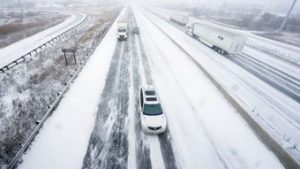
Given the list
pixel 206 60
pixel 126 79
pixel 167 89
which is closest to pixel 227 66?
pixel 206 60

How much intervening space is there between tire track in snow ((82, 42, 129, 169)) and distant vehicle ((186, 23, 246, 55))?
55.5 ft

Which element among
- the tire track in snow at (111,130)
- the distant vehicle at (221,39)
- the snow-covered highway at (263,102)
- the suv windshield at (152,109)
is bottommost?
the tire track in snow at (111,130)

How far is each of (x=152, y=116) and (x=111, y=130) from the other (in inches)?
118

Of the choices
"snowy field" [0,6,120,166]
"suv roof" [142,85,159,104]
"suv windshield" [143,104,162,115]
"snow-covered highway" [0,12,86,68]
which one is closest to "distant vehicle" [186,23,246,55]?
"suv roof" [142,85,159,104]

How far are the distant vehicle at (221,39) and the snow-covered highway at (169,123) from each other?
5244mm

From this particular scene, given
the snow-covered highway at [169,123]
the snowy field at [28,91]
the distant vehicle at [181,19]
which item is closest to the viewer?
the snow-covered highway at [169,123]

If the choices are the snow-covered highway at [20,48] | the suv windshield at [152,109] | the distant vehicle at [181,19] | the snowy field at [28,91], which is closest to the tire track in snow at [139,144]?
the suv windshield at [152,109]

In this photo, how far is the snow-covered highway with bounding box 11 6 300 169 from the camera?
923cm

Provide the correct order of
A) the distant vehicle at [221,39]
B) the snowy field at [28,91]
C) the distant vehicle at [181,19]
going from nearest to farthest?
1. the snowy field at [28,91]
2. the distant vehicle at [221,39]
3. the distant vehicle at [181,19]

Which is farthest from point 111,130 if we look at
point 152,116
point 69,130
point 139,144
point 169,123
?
point 169,123

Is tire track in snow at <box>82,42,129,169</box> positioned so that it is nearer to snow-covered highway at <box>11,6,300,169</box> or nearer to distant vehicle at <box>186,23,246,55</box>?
snow-covered highway at <box>11,6,300,169</box>

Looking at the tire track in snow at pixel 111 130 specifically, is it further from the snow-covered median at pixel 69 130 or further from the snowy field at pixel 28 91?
the snowy field at pixel 28 91

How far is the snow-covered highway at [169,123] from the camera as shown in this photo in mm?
9227

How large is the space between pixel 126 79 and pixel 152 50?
1102cm
